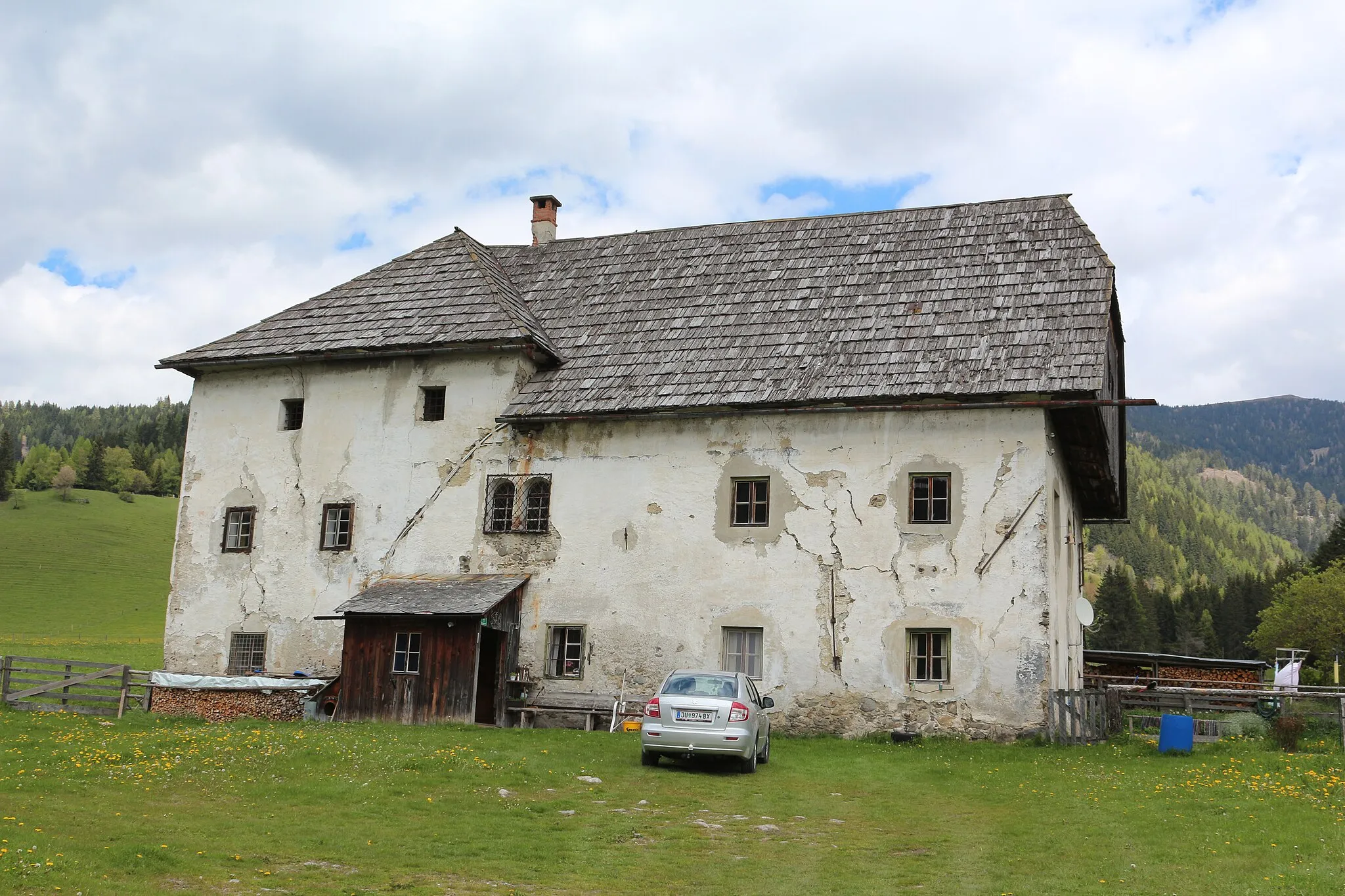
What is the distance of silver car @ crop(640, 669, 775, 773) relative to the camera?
16.0 metres

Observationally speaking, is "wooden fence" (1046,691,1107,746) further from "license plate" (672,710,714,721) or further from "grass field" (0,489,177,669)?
"grass field" (0,489,177,669)

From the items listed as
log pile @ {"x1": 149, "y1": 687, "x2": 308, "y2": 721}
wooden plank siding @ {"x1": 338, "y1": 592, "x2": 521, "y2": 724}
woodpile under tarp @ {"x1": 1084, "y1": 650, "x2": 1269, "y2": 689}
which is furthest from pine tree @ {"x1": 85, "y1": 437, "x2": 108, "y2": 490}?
wooden plank siding @ {"x1": 338, "y1": 592, "x2": 521, "y2": 724}

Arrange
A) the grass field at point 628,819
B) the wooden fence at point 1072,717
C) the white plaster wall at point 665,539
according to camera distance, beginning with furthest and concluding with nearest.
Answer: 1. the white plaster wall at point 665,539
2. the wooden fence at point 1072,717
3. the grass field at point 628,819

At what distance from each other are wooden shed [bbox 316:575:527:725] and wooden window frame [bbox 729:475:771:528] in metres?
4.65

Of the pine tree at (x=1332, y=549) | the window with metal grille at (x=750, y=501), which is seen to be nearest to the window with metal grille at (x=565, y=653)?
the window with metal grille at (x=750, y=501)

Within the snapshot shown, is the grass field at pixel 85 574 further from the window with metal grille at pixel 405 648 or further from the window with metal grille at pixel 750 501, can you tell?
the window with metal grille at pixel 750 501

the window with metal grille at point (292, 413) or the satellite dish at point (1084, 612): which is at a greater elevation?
the window with metal grille at point (292, 413)

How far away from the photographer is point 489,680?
23375mm

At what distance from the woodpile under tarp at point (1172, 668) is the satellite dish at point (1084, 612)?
13978 millimetres

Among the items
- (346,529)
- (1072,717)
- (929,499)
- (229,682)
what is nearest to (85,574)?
(346,529)

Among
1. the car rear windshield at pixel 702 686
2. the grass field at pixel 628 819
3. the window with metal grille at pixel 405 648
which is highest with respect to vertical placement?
the window with metal grille at pixel 405 648

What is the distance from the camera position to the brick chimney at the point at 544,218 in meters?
31.0

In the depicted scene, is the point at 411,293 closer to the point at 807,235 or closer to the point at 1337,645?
the point at 807,235

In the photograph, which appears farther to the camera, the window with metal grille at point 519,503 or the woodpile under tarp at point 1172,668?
the woodpile under tarp at point 1172,668
